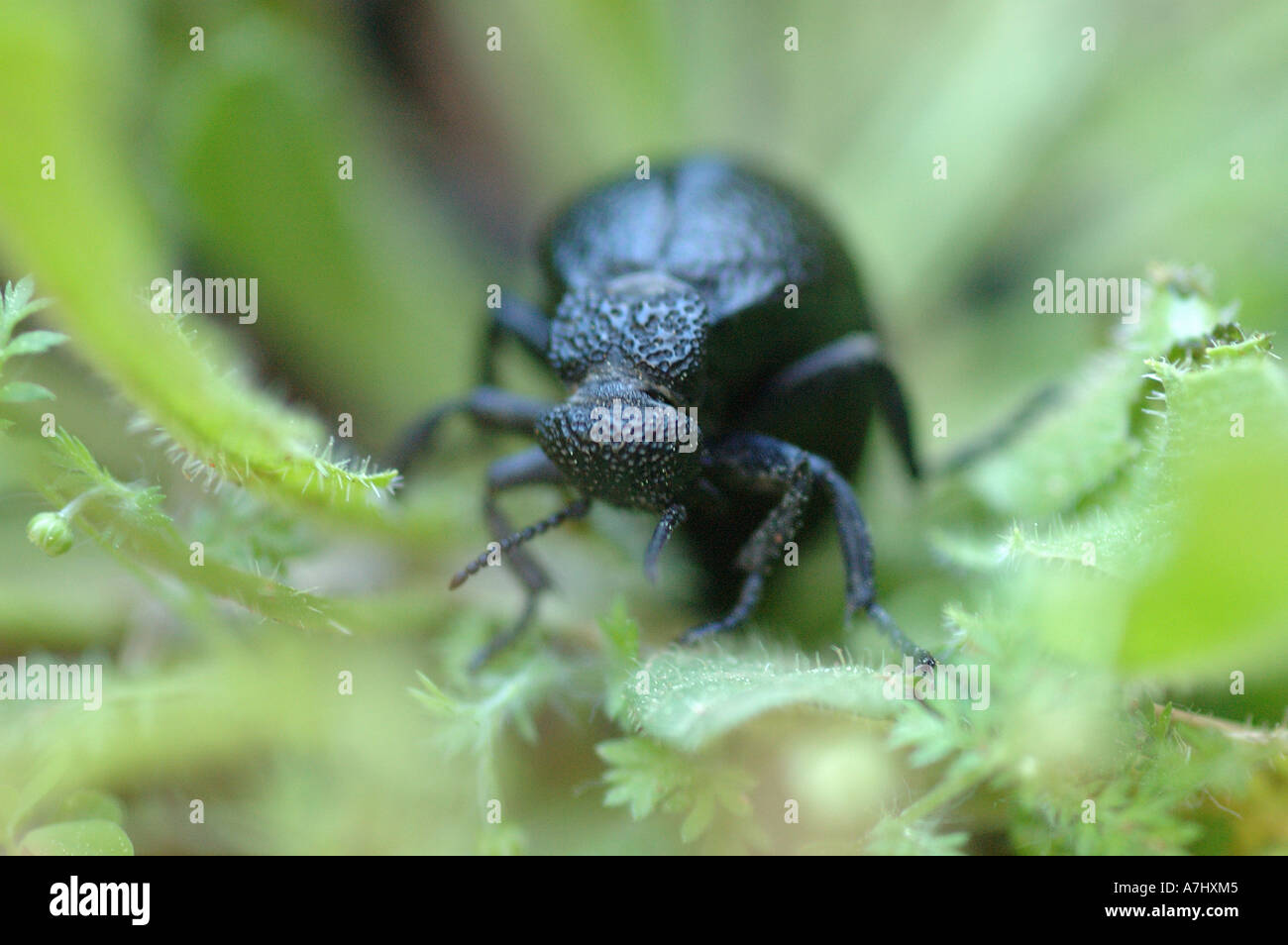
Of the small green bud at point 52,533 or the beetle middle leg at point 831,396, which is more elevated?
the beetle middle leg at point 831,396

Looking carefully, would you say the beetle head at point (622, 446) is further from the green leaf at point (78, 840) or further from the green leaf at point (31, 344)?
the green leaf at point (78, 840)

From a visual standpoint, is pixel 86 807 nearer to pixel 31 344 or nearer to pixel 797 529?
pixel 31 344

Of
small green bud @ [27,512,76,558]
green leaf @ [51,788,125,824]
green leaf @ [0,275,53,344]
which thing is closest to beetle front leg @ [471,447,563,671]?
green leaf @ [51,788,125,824]

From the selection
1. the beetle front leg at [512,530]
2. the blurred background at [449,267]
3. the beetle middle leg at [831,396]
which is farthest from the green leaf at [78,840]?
the beetle middle leg at [831,396]

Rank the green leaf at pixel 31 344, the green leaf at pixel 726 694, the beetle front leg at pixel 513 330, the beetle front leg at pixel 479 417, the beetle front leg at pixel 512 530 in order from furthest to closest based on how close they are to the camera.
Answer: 1. the beetle front leg at pixel 513 330
2. the beetle front leg at pixel 479 417
3. the beetle front leg at pixel 512 530
4. the green leaf at pixel 31 344
5. the green leaf at pixel 726 694

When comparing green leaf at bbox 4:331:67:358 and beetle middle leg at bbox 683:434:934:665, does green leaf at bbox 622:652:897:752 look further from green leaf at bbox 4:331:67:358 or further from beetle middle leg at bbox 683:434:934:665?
green leaf at bbox 4:331:67:358
